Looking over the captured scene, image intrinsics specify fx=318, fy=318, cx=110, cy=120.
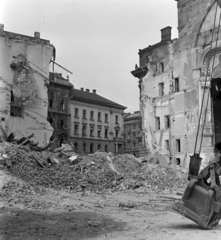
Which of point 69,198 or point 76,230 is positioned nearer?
point 76,230

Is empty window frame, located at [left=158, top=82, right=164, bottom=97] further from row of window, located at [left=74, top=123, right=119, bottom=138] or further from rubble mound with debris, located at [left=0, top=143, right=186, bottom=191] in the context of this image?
row of window, located at [left=74, top=123, right=119, bottom=138]

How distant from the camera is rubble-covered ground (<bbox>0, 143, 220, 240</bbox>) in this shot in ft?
22.0

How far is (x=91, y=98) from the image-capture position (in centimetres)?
6034

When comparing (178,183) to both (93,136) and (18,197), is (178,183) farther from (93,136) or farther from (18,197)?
(93,136)

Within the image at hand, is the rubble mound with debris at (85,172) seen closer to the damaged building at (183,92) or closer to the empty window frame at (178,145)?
the damaged building at (183,92)

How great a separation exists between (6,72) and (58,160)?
521 inches

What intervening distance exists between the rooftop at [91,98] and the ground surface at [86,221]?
45.7 metres

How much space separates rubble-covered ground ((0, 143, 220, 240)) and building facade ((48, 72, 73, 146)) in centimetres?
3304

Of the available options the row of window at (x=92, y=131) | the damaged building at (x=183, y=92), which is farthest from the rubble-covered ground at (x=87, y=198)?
the row of window at (x=92, y=131)

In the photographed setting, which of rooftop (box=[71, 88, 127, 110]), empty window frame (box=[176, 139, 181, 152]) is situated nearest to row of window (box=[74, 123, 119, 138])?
rooftop (box=[71, 88, 127, 110])

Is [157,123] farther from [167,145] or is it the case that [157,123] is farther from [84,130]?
[84,130]

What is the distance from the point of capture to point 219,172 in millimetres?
6402

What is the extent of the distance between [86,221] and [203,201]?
3078 mm

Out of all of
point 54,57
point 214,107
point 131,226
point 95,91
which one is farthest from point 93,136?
point 131,226
